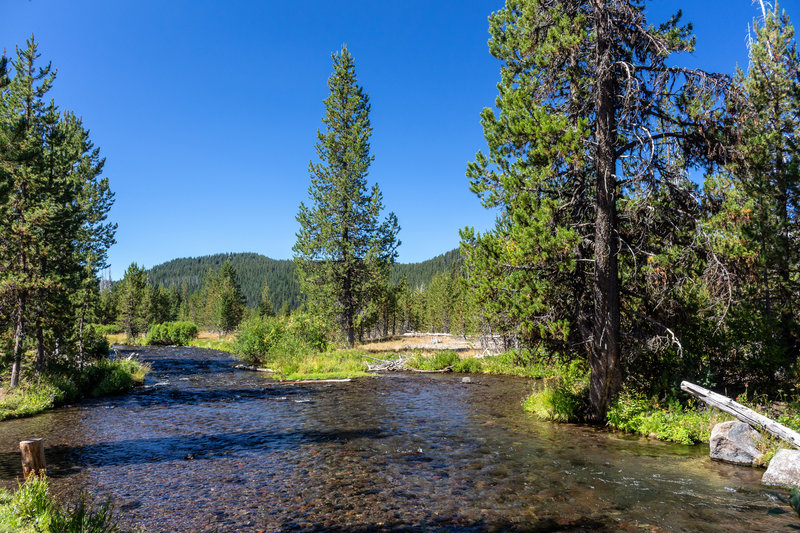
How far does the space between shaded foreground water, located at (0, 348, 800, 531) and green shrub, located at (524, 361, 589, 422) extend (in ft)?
2.05

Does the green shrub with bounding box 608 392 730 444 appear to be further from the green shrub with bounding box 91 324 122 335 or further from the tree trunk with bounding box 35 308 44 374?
the green shrub with bounding box 91 324 122 335

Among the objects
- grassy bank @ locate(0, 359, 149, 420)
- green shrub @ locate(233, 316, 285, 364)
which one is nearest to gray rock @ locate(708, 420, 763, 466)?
grassy bank @ locate(0, 359, 149, 420)

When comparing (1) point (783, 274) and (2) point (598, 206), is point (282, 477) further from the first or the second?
(1) point (783, 274)

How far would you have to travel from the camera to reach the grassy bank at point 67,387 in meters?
17.1

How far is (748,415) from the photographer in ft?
33.9

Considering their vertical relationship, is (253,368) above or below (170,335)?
below

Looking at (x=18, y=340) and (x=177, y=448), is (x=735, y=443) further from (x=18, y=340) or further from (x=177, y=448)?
(x=18, y=340)

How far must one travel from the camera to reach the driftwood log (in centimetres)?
934

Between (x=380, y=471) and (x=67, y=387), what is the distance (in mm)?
17423

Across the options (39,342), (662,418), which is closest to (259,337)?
(39,342)

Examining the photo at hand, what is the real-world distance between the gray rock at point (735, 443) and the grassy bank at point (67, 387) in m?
22.8

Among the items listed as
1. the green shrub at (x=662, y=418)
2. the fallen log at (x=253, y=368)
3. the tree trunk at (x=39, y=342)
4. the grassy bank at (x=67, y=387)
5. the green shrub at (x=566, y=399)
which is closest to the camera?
the green shrub at (x=662, y=418)

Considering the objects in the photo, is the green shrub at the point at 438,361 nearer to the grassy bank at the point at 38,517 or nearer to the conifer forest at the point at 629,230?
the conifer forest at the point at 629,230

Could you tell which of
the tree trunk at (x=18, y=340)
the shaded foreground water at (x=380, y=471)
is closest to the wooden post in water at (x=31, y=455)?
the shaded foreground water at (x=380, y=471)
